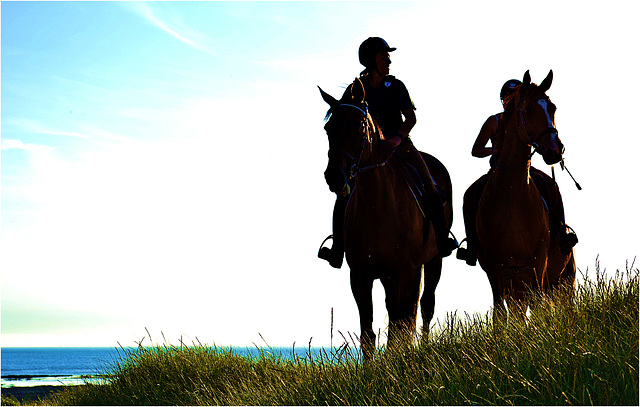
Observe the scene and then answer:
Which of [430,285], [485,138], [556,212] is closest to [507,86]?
[485,138]

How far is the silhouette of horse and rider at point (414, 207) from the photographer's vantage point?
7.09 metres

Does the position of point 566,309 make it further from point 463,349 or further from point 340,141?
point 340,141

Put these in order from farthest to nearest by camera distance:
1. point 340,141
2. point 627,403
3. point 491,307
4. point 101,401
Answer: point 101,401 → point 491,307 → point 340,141 → point 627,403

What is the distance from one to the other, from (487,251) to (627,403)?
3.37 metres

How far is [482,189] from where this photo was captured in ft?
27.6

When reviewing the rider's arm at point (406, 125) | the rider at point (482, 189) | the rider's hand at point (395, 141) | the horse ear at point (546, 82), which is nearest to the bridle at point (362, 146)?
the rider's hand at point (395, 141)

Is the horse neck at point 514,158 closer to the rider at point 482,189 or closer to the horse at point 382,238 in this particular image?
the rider at point 482,189

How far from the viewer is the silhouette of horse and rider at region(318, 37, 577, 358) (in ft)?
23.2

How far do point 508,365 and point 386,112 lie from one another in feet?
13.1

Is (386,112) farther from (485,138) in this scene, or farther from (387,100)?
(485,138)

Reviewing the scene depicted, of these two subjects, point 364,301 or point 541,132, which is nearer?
point 541,132

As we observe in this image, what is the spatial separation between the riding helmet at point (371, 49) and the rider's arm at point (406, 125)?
810 millimetres

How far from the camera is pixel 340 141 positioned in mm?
6402

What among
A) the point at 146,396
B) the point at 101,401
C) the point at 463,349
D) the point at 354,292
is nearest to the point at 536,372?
the point at 463,349
